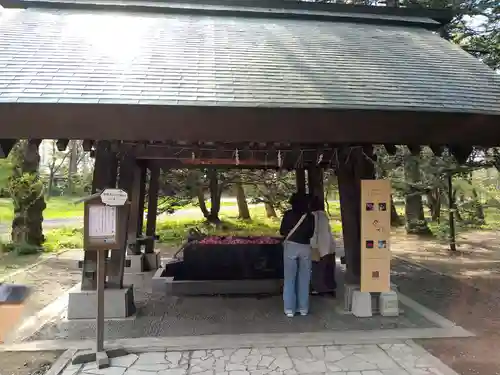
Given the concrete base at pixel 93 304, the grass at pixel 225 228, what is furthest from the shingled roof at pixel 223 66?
the grass at pixel 225 228

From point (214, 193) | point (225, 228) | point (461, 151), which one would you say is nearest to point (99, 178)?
point (461, 151)

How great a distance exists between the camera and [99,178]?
18.3ft

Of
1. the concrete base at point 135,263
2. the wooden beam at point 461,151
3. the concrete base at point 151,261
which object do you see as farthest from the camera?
the concrete base at point 151,261

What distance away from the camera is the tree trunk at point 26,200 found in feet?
39.2

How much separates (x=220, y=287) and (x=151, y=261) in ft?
9.39

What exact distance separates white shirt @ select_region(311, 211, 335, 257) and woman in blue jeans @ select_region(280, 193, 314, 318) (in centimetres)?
26

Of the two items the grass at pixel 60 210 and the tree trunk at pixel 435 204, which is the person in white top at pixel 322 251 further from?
the grass at pixel 60 210

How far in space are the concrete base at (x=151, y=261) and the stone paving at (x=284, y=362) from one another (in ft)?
15.8

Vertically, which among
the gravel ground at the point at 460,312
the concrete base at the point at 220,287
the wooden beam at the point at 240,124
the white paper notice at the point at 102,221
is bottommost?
the gravel ground at the point at 460,312

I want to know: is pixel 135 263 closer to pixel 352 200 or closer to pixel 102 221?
pixel 102 221

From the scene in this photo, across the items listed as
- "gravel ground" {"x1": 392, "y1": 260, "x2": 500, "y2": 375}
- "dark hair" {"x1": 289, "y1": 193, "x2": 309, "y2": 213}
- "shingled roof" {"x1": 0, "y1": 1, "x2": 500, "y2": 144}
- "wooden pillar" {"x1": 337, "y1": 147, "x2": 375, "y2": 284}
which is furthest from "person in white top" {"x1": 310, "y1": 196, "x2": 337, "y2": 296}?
"shingled roof" {"x1": 0, "y1": 1, "x2": 500, "y2": 144}

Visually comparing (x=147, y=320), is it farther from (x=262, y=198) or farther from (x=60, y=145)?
(x=262, y=198)

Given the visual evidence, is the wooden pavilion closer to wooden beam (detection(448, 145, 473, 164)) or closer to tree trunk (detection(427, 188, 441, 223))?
wooden beam (detection(448, 145, 473, 164))

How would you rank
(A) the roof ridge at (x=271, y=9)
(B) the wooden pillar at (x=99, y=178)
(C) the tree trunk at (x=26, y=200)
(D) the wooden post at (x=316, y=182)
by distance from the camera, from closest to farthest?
(B) the wooden pillar at (x=99, y=178)
(A) the roof ridge at (x=271, y=9)
(D) the wooden post at (x=316, y=182)
(C) the tree trunk at (x=26, y=200)
